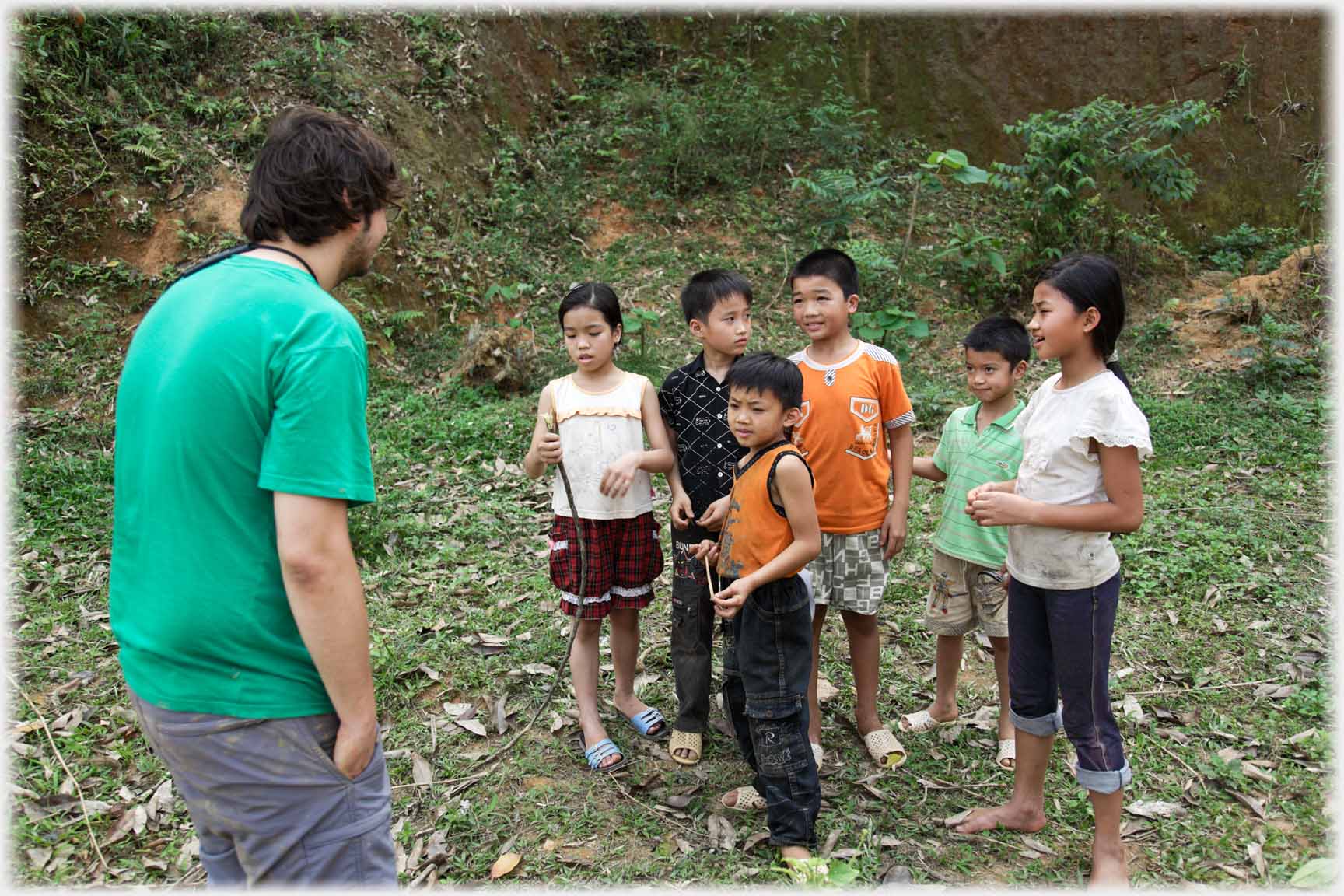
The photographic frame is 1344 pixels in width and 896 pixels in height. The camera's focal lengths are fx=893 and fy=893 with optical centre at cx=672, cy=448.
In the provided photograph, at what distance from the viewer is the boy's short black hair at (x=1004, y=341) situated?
137 inches

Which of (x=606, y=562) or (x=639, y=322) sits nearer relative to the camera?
(x=606, y=562)

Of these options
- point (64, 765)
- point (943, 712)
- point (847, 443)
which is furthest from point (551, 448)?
point (64, 765)

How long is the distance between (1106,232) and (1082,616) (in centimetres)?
794

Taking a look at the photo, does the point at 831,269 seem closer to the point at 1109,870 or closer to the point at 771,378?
the point at 771,378

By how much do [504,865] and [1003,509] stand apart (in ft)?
6.84

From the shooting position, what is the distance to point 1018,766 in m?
3.28

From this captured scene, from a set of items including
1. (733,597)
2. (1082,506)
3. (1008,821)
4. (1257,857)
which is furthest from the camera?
(1008,821)

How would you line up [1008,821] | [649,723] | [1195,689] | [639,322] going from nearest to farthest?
1. [1008,821]
2. [649,723]
3. [1195,689]
4. [639,322]

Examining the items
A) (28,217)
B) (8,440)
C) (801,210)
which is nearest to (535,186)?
(801,210)

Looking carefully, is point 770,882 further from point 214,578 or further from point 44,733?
point 44,733

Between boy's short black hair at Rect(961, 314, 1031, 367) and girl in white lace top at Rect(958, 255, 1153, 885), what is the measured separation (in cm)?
49

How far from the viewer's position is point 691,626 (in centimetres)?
360

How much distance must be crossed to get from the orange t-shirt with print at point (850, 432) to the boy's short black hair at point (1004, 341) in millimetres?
349

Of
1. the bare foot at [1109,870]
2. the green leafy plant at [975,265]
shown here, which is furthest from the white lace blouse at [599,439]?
the green leafy plant at [975,265]
